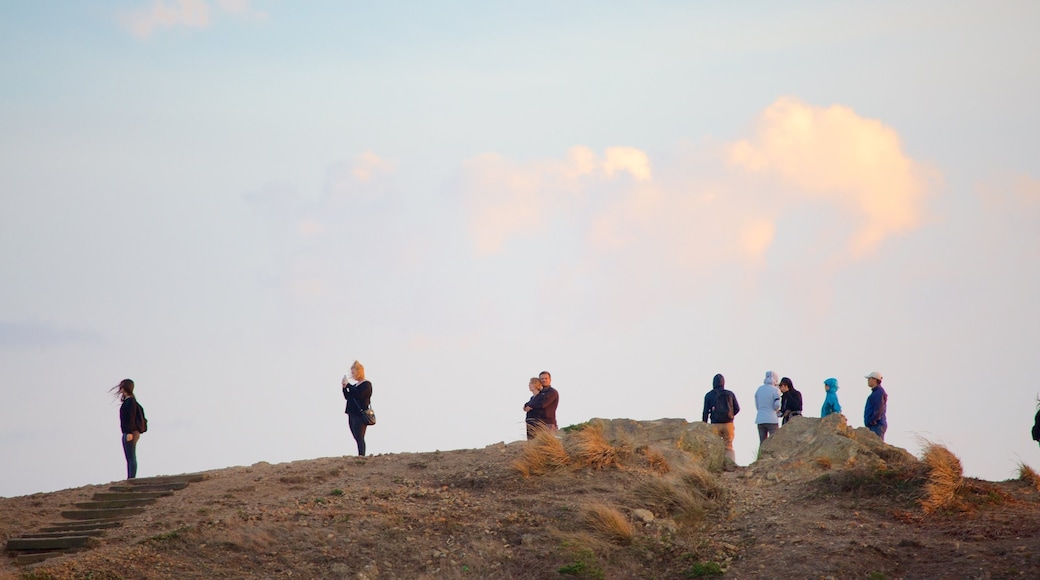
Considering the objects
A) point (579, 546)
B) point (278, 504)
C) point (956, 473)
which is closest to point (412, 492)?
point (278, 504)

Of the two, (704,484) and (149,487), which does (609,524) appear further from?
(149,487)

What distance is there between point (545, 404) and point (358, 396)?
3.07 meters

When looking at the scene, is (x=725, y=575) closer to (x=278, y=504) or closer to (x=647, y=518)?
(x=647, y=518)

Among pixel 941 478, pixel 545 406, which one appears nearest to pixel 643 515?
pixel 545 406

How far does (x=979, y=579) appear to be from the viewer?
12172 millimetres

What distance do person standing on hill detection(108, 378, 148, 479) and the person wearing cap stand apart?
11794 millimetres

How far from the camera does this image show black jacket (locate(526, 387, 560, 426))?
18.2m

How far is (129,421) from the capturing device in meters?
17.6

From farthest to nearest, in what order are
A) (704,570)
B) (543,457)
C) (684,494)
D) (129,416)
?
(129,416), (543,457), (684,494), (704,570)

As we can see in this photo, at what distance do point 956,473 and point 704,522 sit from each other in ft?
12.5

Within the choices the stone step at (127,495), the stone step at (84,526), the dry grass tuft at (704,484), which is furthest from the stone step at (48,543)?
the dry grass tuft at (704,484)

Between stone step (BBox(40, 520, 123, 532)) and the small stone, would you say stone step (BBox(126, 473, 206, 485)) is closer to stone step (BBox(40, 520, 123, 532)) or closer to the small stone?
stone step (BBox(40, 520, 123, 532))

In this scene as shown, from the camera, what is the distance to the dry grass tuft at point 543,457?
55.1 feet

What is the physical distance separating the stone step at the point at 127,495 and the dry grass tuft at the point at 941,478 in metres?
11.1
